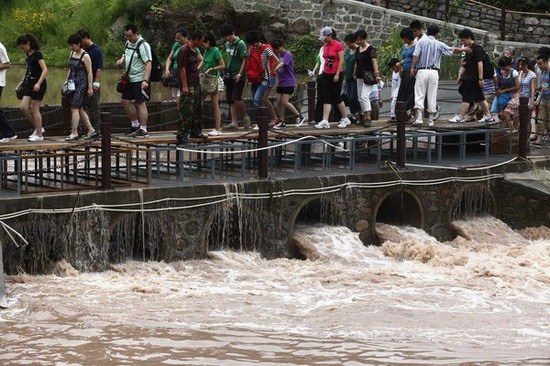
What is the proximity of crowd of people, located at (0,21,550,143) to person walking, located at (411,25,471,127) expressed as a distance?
0.02 metres

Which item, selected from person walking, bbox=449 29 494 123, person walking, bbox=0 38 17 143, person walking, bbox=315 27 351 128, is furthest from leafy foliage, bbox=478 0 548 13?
person walking, bbox=0 38 17 143

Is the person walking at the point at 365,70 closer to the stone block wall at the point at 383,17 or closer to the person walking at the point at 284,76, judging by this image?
the person walking at the point at 284,76

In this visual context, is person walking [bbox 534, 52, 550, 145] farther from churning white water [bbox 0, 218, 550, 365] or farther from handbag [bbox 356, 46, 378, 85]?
churning white water [bbox 0, 218, 550, 365]

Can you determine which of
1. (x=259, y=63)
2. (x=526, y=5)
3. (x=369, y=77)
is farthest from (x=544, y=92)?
(x=526, y=5)

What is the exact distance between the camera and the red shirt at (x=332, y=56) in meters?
20.8

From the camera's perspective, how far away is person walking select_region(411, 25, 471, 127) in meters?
21.4

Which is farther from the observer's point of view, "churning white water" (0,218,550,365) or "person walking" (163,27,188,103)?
"person walking" (163,27,188,103)

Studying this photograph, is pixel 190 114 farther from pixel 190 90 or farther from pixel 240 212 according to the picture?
pixel 240 212

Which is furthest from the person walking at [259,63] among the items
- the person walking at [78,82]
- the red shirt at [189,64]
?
the person walking at [78,82]

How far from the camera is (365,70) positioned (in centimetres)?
2119

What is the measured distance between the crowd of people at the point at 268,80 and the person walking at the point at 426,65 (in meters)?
0.02

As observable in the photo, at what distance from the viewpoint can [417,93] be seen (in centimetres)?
2161

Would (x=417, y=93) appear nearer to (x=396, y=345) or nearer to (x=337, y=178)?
(x=337, y=178)

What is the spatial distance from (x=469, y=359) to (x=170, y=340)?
3.19 metres
